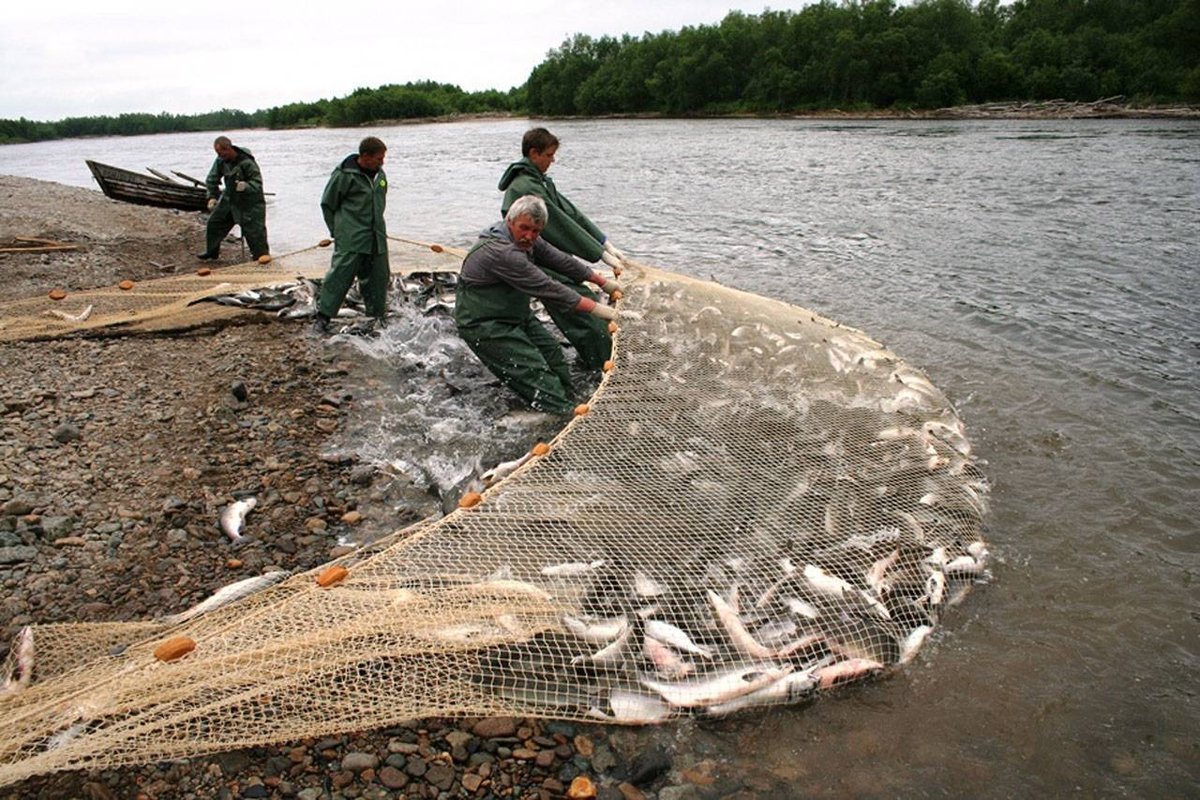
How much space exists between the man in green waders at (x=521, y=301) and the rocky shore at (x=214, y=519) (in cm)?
151

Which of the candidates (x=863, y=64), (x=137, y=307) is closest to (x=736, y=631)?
(x=137, y=307)

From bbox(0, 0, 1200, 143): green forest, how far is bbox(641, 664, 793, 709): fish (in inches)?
2255

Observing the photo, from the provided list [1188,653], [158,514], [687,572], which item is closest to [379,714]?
[687,572]

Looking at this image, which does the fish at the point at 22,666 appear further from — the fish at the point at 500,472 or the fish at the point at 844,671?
the fish at the point at 844,671

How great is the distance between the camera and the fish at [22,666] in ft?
11.1

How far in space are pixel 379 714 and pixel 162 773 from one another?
93 centimetres

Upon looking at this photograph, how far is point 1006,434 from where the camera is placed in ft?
23.1

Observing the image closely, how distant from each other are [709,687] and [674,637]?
0.31 metres

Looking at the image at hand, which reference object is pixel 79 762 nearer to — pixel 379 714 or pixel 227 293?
pixel 379 714

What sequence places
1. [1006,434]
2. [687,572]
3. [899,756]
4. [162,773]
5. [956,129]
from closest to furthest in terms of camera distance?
[162,773], [899,756], [687,572], [1006,434], [956,129]

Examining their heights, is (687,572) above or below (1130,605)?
above

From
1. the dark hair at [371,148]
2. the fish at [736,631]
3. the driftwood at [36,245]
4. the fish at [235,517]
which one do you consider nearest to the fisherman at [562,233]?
the dark hair at [371,148]

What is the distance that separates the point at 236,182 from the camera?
1148cm

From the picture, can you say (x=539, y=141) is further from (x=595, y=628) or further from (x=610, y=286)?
(x=595, y=628)
